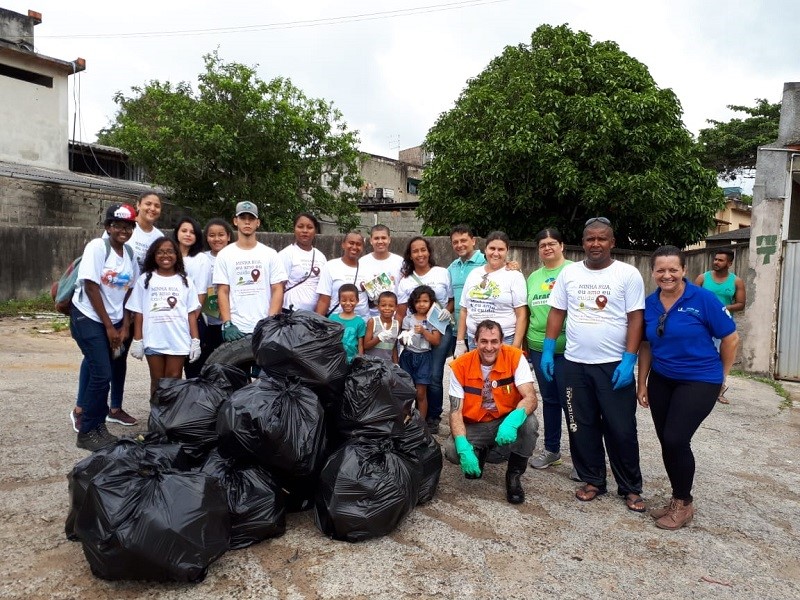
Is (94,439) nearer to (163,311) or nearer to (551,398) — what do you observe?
(163,311)

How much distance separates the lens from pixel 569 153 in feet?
39.6

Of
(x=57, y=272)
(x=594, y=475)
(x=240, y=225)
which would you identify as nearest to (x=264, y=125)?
(x=57, y=272)

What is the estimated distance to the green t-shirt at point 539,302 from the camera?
13.9 ft

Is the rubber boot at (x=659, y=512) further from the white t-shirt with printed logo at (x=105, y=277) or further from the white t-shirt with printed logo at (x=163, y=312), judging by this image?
the white t-shirt with printed logo at (x=105, y=277)

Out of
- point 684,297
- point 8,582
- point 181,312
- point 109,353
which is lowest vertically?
point 8,582

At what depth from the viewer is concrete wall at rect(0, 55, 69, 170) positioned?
16.6 metres

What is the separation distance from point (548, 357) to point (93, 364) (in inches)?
118

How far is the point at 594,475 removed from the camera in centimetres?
382

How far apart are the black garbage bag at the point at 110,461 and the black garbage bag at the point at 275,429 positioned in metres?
0.27

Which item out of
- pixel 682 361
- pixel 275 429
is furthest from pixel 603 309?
pixel 275 429

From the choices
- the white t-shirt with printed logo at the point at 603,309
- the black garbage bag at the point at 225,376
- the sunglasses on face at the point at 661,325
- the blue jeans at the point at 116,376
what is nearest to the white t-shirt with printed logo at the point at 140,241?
the blue jeans at the point at 116,376

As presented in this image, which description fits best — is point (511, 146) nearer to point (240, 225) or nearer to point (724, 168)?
point (240, 225)

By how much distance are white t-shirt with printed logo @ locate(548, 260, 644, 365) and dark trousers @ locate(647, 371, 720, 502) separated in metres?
0.30

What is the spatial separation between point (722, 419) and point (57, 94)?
18878mm
